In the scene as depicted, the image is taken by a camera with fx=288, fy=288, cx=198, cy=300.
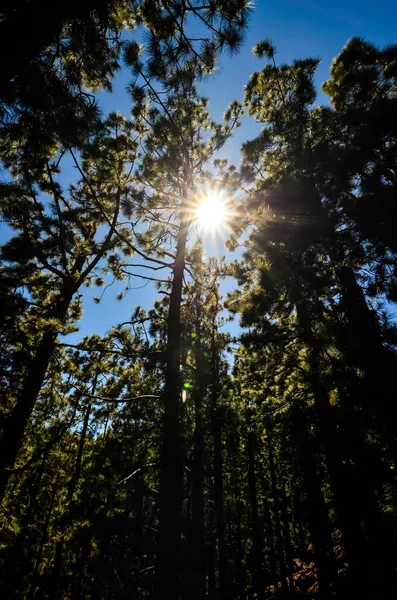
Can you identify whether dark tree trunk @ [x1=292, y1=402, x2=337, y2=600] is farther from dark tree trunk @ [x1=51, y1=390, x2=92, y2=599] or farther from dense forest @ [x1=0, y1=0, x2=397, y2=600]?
dark tree trunk @ [x1=51, y1=390, x2=92, y2=599]

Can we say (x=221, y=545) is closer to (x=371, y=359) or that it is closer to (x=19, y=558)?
(x=19, y=558)

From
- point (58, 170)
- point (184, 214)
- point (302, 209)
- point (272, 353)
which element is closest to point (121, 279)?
point (184, 214)

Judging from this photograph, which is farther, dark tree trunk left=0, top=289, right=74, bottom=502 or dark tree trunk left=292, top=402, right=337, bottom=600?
dark tree trunk left=292, top=402, right=337, bottom=600

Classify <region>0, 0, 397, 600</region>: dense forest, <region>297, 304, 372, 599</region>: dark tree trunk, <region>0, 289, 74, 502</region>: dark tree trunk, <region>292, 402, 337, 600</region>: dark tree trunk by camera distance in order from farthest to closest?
1. <region>292, 402, 337, 600</region>: dark tree trunk
2. <region>297, 304, 372, 599</region>: dark tree trunk
3. <region>0, 289, 74, 502</region>: dark tree trunk
4. <region>0, 0, 397, 600</region>: dense forest

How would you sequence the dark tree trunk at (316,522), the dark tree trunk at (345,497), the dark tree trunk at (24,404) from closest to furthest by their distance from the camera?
1. the dark tree trunk at (24,404)
2. the dark tree trunk at (345,497)
3. the dark tree trunk at (316,522)

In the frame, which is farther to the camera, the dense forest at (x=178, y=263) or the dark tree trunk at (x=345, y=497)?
the dark tree trunk at (x=345, y=497)

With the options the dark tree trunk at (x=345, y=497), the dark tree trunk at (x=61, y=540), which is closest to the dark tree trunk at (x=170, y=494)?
the dark tree trunk at (x=61, y=540)

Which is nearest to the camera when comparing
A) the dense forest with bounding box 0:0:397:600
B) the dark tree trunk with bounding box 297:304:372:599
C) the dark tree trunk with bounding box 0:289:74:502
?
the dense forest with bounding box 0:0:397:600

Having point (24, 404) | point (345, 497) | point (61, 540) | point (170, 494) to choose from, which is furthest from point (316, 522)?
point (24, 404)

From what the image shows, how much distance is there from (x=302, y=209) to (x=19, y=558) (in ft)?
28.8

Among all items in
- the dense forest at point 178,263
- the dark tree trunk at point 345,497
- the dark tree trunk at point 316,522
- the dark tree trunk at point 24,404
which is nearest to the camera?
the dense forest at point 178,263

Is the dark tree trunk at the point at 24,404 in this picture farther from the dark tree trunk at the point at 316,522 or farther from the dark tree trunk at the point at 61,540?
the dark tree trunk at the point at 316,522

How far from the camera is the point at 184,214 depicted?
8016 mm

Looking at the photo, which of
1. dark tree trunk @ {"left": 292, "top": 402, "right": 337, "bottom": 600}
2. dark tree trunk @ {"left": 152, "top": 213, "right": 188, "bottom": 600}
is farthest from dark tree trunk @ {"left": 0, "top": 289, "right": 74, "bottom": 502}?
dark tree trunk @ {"left": 292, "top": 402, "right": 337, "bottom": 600}
